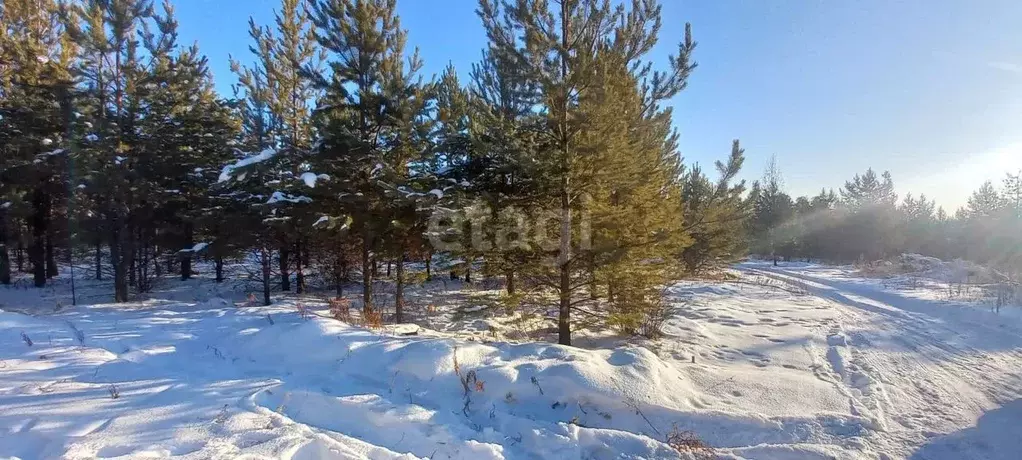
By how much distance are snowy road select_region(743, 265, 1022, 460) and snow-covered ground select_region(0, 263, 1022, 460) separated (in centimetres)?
3

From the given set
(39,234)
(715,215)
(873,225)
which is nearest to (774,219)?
(873,225)

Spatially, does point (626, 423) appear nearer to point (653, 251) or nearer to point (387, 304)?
point (653, 251)

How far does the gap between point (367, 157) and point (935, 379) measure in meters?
10.4

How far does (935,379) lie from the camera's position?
5.88m

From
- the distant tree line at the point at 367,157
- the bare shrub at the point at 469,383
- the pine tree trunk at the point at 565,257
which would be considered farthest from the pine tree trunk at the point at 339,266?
the bare shrub at the point at 469,383

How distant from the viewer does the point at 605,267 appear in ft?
23.2

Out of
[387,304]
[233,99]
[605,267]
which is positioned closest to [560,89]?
[605,267]

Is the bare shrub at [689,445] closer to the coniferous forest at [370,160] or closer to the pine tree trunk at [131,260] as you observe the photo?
the coniferous forest at [370,160]

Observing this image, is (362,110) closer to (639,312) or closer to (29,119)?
(639,312)

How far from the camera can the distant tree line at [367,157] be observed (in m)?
7.19

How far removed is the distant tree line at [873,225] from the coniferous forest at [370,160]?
24215 millimetres

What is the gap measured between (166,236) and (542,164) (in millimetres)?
17800

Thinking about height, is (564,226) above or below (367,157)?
below

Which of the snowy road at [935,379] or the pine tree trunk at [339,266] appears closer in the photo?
the snowy road at [935,379]
